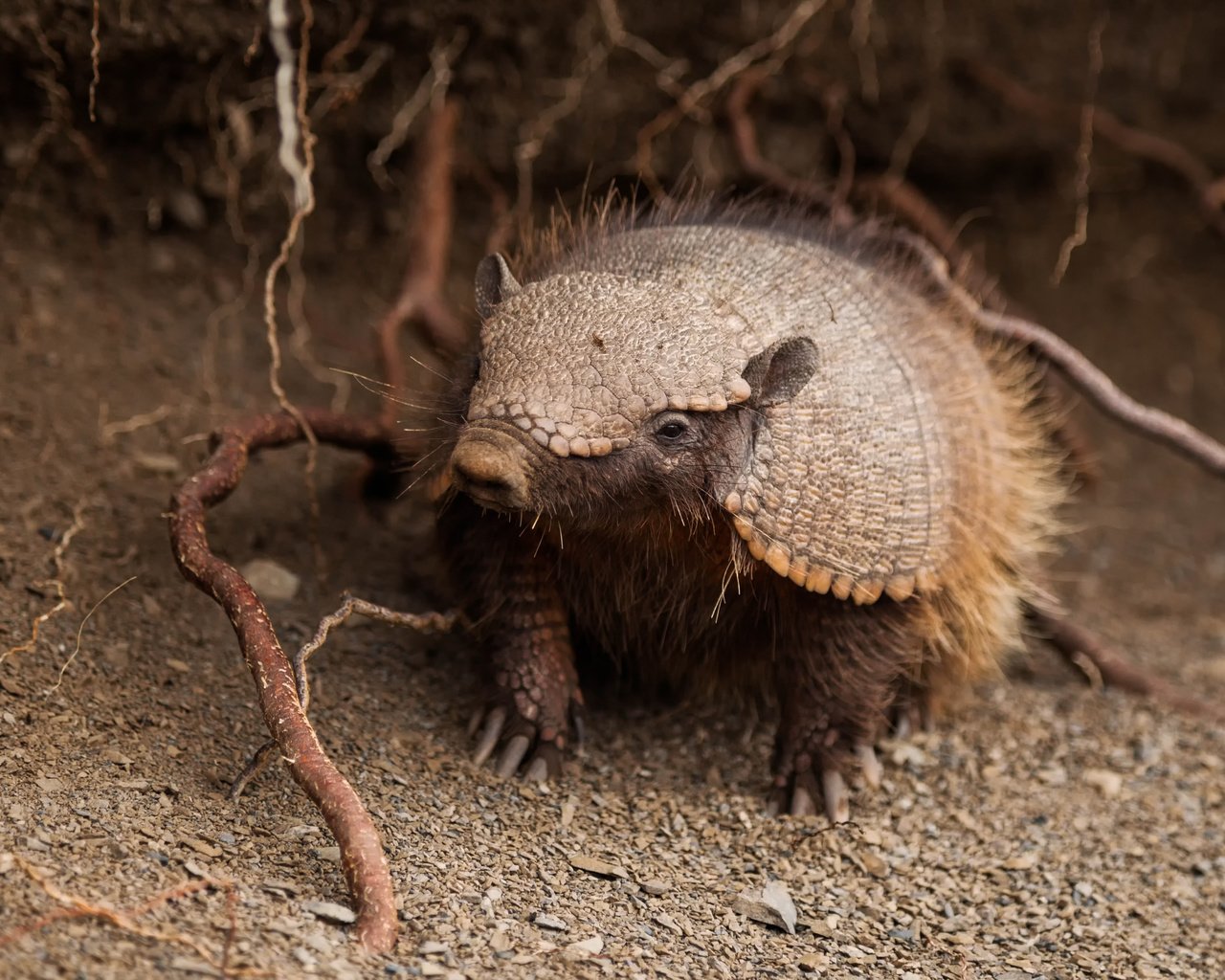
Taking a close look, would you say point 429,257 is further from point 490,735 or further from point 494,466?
point 494,466

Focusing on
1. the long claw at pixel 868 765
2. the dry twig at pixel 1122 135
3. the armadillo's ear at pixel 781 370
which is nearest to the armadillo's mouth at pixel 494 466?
the armadillo's ear at pixel 781 370

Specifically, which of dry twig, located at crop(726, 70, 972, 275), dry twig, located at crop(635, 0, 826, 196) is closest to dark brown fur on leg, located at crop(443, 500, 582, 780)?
dry twig, located at crop(635, 0, 826, 196)

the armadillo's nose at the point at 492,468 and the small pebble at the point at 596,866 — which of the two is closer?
the armadillo's nose at the point at 492,468

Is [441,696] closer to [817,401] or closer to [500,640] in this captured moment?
[500,640]

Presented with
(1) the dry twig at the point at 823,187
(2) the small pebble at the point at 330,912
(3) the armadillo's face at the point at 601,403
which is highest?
(1) the dry twig at the point at 823,187

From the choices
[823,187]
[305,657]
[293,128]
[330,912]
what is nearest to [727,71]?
[823,187]

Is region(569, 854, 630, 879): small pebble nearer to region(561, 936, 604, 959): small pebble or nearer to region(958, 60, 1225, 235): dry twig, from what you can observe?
region(561, 936, 604, 959): small pebble

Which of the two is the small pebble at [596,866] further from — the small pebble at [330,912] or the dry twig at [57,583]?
the dry twig at [57,583]
